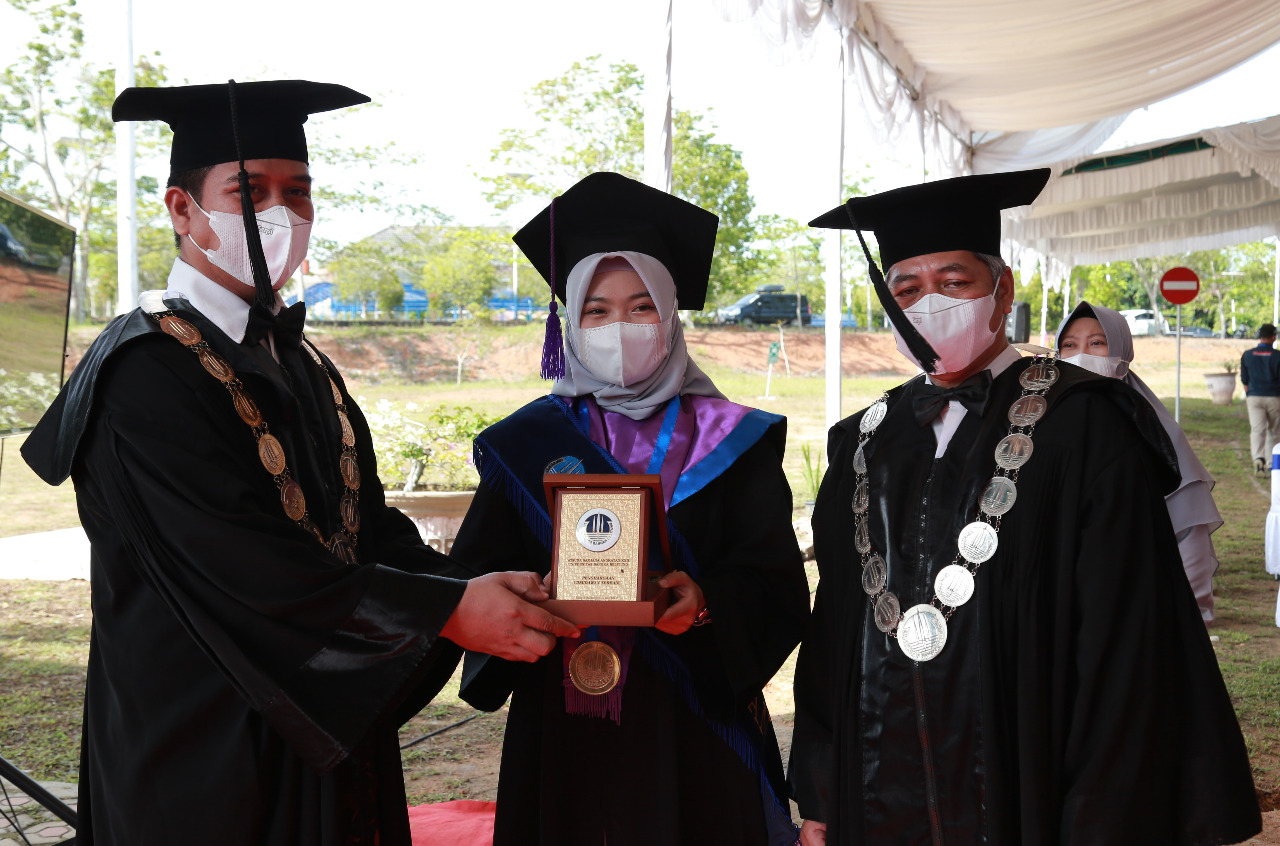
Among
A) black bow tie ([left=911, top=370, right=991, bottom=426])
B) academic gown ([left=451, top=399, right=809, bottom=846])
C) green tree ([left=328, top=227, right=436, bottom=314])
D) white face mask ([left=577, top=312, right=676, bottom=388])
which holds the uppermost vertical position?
green tree ([left=328, top=227, right=436, bottom=314])

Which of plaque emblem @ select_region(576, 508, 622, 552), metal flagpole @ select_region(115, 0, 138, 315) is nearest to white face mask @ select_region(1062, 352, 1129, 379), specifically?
plaque emblem @ select_region(576, 508, 622, 552)

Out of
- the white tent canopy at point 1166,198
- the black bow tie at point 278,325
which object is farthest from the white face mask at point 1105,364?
the white tent canopy at point 1166,198

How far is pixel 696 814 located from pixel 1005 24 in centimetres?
905

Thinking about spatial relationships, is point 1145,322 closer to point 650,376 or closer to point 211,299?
point 650,376

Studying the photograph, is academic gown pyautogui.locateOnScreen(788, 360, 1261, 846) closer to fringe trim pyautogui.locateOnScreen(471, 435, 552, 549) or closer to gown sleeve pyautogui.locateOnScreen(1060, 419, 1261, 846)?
gown sleeve pyautogui.locateOnScreen(1060, 419, 1261, 846)

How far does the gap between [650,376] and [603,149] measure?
2027 centimetres

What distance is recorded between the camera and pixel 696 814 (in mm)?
2438

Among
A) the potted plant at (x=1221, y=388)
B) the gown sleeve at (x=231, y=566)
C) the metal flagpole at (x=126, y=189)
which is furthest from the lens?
the potted plant at (x=1221, y=388)

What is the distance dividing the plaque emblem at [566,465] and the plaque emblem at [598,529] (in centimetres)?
39

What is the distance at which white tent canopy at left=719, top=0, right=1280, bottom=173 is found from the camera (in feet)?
29.6

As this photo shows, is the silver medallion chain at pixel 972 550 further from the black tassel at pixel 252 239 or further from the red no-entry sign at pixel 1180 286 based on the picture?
the red no-entry sign at pixel 1180 286

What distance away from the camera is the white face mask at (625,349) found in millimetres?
2564

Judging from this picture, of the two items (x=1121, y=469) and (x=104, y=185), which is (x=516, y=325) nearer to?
(x=104, y=185)

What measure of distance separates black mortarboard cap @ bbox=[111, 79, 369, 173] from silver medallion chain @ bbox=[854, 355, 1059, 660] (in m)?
1.65
